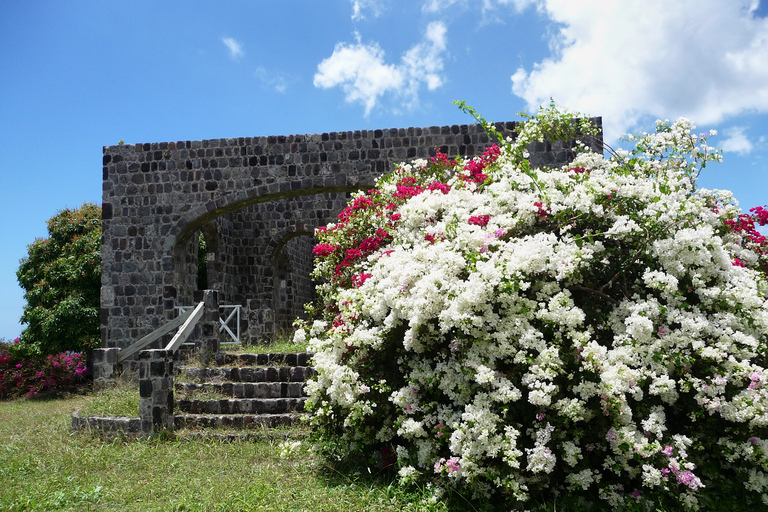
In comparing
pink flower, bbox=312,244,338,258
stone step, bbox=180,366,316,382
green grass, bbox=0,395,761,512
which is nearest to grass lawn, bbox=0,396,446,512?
green grass, bbox=0,395,761,512

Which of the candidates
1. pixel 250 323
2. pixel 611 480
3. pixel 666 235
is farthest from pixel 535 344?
pixel 250 323

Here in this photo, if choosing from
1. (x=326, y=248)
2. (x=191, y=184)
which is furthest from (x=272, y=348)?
(x=191, y=184)

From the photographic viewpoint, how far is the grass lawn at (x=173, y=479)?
13.6ft

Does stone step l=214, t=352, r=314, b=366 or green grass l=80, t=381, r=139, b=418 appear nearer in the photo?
green grass l=80, t=381, r=139, b=418

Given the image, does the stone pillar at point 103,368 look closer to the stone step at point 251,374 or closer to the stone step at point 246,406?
the stone step at point 251,374

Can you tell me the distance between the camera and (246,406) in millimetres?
6863

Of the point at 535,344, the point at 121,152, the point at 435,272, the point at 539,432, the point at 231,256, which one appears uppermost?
the point at 121,152

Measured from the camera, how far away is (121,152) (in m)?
11.0

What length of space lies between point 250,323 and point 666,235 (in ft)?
39.0

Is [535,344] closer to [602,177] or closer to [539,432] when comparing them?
[539,432]

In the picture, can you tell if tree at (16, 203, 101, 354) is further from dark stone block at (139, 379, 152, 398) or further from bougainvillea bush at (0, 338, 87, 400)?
dark stone block at (139, 379, 152, 398)

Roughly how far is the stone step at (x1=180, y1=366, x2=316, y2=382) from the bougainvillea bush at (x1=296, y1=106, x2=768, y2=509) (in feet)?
7.92

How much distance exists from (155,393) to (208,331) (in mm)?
1411

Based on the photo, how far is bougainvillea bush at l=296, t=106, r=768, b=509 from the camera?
11.5 feet
